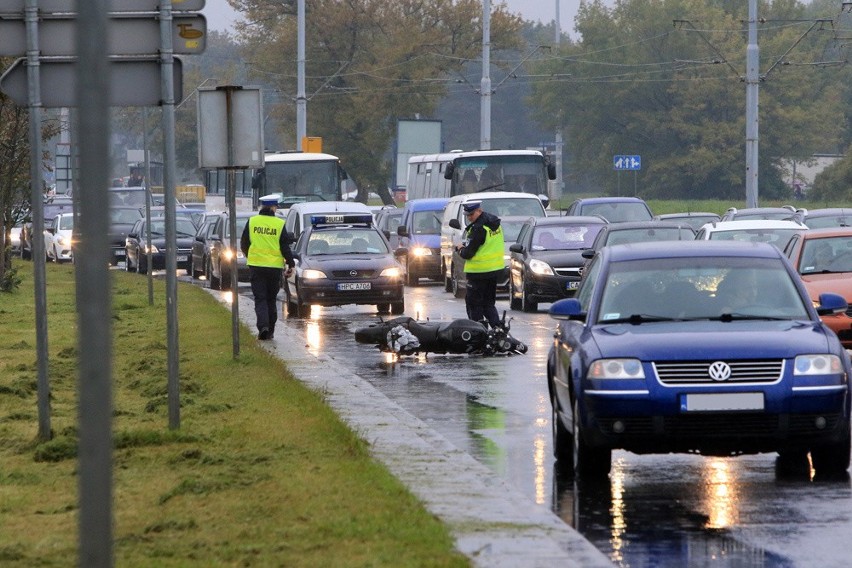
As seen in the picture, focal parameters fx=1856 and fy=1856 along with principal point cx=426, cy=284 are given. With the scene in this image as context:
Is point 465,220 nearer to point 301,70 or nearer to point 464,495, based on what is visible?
point 464,495

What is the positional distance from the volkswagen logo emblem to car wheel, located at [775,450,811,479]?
0.83 m

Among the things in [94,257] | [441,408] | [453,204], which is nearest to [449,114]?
[453,204]

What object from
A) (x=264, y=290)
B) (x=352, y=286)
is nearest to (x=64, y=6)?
(x=264, y=290)

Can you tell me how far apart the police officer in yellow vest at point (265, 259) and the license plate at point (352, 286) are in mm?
5457

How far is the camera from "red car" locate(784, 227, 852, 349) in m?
19.3

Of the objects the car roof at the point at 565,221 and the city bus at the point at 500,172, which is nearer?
the car roof at the point at 565,221

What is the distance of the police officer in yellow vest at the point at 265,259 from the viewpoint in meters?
23.0

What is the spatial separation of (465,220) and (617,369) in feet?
82.8

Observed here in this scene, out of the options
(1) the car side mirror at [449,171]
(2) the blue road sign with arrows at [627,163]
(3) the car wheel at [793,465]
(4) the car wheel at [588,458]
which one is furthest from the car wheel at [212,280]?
(4) the car wheel at [588,458]

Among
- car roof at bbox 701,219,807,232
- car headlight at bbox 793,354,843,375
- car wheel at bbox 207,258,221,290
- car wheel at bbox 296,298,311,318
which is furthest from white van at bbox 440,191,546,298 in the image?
car headlight at bbox 793,354,843,375

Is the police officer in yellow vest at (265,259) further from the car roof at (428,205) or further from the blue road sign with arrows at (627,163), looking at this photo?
the blue road sign with arrows at (627,163)

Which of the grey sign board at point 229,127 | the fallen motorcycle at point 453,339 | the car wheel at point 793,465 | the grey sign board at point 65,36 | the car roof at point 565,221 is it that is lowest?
the fallen motorcycle at point 453,339

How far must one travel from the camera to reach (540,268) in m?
30.1

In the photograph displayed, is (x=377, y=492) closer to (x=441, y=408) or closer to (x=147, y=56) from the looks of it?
(x=147, y=56)
